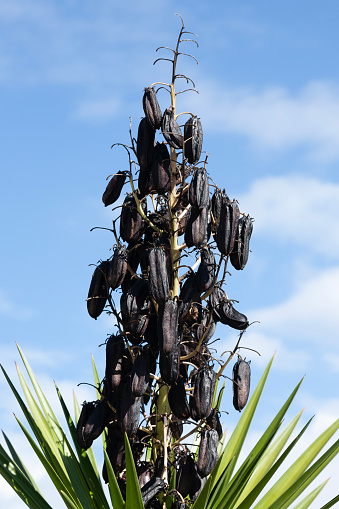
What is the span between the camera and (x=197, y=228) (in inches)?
146

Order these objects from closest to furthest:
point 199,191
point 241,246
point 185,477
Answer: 1. point 185,477
2. point 199,191
3. point 241,246

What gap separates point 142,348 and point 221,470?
941 millimetres

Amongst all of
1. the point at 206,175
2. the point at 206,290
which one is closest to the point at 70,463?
the point at 206,290

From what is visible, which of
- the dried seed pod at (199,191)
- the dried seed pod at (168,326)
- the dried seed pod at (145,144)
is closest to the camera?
the dried seed pod at (168,326)

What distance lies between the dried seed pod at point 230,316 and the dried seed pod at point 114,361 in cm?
47

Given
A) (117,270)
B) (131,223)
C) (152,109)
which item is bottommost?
(117,270)

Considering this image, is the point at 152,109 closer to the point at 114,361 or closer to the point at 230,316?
the point at 230,316

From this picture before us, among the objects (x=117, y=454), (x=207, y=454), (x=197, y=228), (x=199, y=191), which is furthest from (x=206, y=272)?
(x=117, y=454)

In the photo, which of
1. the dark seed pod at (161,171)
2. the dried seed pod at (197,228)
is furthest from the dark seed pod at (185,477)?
the dark seed pod at (161,171)

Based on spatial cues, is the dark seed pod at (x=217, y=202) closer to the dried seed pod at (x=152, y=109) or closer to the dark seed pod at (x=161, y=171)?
the dark seed pod at (x=161, y=171)

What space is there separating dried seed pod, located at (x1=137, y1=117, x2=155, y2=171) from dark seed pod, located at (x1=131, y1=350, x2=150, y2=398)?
921mm

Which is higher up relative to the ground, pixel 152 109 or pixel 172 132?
pixel 152 109

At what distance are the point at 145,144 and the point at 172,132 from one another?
145 mm

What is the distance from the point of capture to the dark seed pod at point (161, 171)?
12.6 feet
